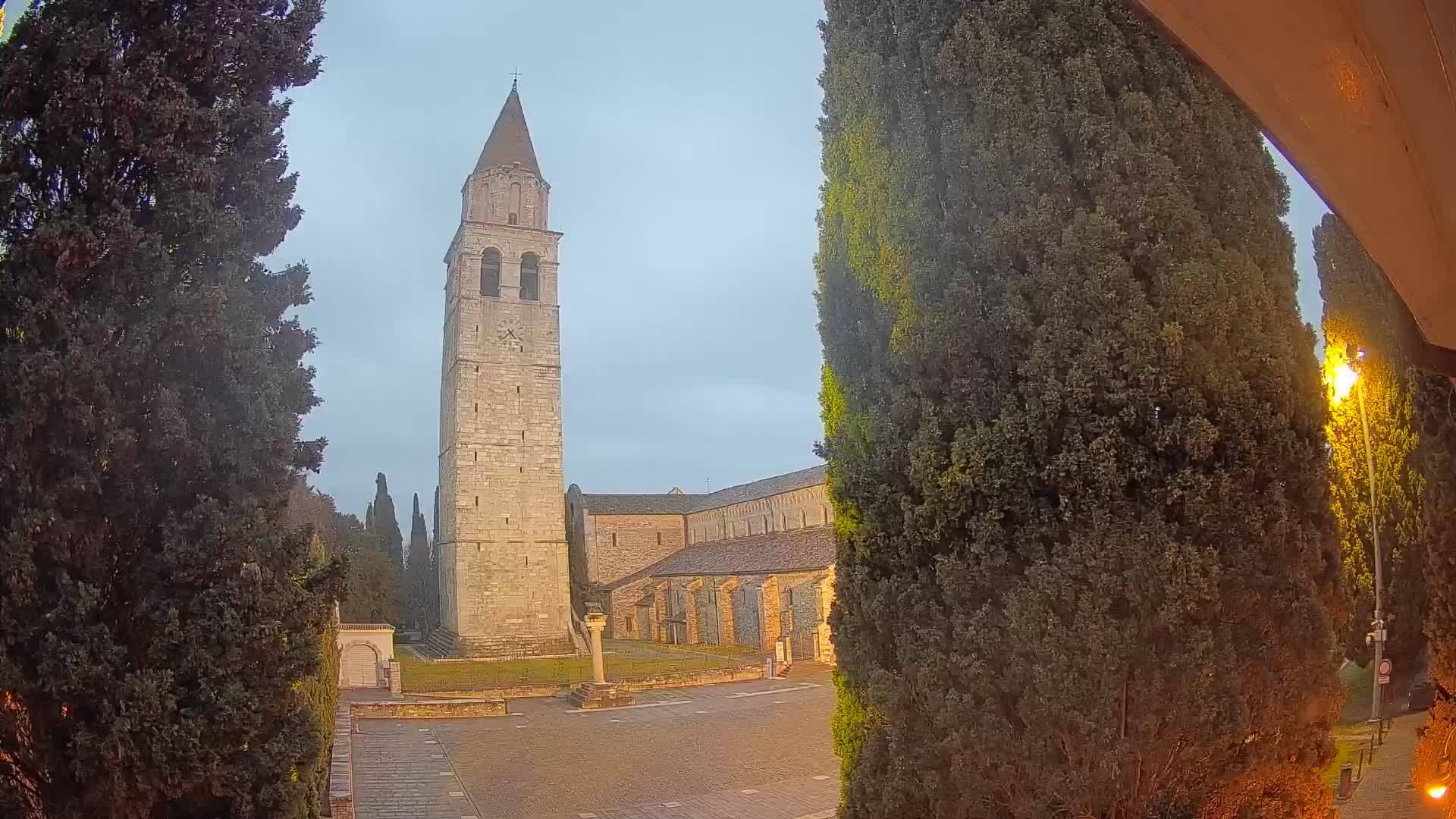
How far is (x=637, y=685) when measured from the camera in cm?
2430

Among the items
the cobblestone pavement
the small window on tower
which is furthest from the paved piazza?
the small window on tower

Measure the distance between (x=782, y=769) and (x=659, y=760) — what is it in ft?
7.65

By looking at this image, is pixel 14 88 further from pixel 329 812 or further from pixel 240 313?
pixel 329 812

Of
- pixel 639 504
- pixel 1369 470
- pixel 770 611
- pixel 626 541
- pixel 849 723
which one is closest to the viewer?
pixel 849 723

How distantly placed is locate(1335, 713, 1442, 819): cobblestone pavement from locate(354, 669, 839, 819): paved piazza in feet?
18.5

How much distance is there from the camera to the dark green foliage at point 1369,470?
1345cm

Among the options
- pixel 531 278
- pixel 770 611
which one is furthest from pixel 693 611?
pixel 531 278

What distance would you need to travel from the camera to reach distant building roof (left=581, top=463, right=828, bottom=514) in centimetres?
4494

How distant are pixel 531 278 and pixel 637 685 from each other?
20097mm

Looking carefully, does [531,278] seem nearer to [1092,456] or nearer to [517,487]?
[517,487]

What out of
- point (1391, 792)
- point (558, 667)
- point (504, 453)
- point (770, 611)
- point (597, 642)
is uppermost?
point (504, 453)

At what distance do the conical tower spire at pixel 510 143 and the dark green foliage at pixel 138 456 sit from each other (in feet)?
114

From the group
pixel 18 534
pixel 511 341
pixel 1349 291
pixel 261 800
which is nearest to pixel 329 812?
pixel 261 800

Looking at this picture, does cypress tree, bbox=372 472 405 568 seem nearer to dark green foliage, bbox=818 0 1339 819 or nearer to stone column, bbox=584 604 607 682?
stone column, bbox=584 604 607 682
